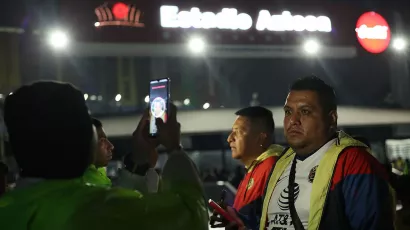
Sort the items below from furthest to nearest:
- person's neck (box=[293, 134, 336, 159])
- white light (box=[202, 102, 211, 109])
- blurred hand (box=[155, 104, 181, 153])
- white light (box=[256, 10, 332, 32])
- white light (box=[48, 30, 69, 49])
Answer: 1. white light (box=[256, 10, 332, 32])
2. white light (box=[202, 102, 211, 109])
3. white light (box=[48, 30, 69, 49])
4. person's neck (box=[293, 134, 336, 159])
5. blurred hand (box=[155, 104, 181, 153])

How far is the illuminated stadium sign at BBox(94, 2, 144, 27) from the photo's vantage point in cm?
992

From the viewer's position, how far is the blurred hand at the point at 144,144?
173 cm

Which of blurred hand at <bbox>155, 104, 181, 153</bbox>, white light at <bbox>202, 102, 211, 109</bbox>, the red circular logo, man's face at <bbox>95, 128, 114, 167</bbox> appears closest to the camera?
blurred hand at <bbox>155, 104, 181, 153</bbox>

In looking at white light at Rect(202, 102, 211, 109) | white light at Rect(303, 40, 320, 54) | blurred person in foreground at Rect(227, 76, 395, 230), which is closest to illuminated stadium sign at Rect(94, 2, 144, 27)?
white light at Rect(202, 102, 211, 109)

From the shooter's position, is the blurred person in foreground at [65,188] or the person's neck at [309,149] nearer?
the blurred person in foreground at [65,188]

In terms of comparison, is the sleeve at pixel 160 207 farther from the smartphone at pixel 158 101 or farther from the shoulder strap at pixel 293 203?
the shoulder strap at pixel 293 203

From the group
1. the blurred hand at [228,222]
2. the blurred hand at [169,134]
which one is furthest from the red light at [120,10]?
the blurred hand at [169,134]

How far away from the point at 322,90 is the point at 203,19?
8.61 m

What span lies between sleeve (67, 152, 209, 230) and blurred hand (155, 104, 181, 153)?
0.03m

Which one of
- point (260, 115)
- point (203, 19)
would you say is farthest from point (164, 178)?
point (203, 19)

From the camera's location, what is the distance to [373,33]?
38.8 ft

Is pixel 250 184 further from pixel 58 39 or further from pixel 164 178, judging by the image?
pixel 58 39

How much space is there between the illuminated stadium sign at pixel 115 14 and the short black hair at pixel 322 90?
796cm

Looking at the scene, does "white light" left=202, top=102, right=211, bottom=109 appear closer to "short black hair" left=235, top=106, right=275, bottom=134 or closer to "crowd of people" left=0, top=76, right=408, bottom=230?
"short black hair" left=235, top=106, right=275, bottom=134
